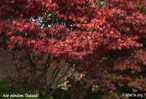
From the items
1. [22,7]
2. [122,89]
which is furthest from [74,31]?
[122,89]

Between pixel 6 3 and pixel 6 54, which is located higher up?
pixel 6 3

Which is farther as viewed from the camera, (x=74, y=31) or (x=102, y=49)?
→ (x=102, y=49)

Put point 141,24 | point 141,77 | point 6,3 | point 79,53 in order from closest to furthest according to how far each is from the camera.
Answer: point 79,53 < point 6,3 < point 141,24 < point 141,77

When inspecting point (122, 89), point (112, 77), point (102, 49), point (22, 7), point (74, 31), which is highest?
point (22, 7)

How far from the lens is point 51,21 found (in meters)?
7.29

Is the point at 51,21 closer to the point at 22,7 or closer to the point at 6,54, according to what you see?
the point at 22,7

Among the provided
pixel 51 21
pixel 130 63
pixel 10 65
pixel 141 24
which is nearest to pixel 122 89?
pixel 130 63

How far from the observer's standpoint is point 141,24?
28.4 ft

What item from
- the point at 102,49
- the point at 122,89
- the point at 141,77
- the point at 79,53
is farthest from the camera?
the point at 122,89

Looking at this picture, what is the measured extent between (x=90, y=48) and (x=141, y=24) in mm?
2624

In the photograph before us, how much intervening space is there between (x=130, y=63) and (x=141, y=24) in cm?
102

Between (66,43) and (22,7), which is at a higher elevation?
(22,7)

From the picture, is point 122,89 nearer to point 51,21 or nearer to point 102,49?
point 102,49

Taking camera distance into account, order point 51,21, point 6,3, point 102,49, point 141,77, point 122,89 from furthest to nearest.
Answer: point 122,89 < point 141,77 < point 102,49 < point 51,21 < point 6,3
